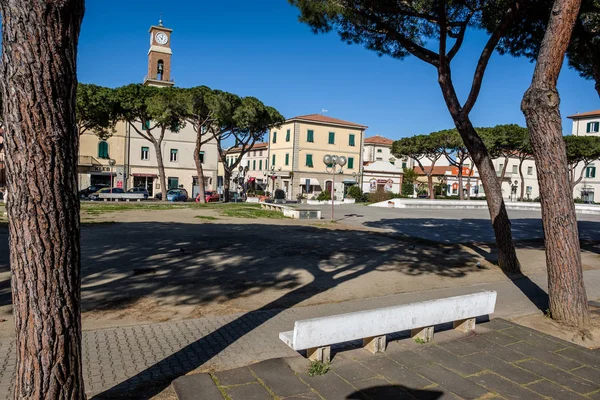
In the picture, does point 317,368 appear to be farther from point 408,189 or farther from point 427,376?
point 408,189

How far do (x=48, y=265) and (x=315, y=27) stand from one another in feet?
28.5

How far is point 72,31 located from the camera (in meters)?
2.48

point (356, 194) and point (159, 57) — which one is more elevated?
point (159, 57)

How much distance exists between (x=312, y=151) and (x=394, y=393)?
44856 millimetres

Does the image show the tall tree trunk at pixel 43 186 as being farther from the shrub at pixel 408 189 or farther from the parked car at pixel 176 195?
the shrub at pixel 408 189

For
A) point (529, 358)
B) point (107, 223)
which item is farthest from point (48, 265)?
point (107, 223)

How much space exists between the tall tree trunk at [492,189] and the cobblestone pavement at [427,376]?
13.9ft

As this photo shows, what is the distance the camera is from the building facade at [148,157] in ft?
135

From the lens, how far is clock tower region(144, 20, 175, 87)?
48.4 m

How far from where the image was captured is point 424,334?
4434 millimetres

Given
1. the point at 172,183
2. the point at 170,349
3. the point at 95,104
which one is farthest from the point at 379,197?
the point at 170,349

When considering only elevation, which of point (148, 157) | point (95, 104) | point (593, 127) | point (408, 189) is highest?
point (593, 127)

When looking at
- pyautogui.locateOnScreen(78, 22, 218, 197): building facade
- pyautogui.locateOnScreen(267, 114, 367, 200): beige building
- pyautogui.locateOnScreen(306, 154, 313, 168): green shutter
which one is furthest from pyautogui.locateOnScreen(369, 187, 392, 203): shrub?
pyautogui.locateOnScreen(78, 22, 218, 197): building facade

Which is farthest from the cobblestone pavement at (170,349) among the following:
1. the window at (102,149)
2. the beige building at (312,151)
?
the window at (102,149)
